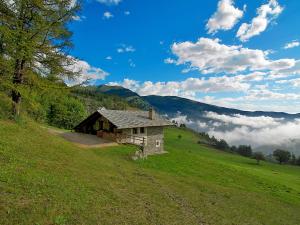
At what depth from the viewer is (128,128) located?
41.4 m

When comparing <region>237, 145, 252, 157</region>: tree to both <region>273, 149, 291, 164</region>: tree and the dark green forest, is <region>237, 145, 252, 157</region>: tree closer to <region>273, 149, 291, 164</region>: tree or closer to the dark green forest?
<region>273, 149, 291, 164</region>: tree

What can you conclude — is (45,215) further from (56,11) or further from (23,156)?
(56,11)

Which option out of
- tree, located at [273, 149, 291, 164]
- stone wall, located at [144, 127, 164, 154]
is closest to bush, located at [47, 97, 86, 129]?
stone wall, located at [144, 127, 164, 154]

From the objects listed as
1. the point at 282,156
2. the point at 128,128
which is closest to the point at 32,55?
the point at 128,128

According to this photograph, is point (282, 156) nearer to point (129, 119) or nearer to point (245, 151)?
point (245, 151)

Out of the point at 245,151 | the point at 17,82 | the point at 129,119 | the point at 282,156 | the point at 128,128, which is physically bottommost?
the point at 282,156

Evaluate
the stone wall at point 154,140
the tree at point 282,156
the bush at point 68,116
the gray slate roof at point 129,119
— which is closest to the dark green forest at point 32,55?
the gray slate roof at point 129,119

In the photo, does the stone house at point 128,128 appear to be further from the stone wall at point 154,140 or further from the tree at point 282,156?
the tree at point 282,156

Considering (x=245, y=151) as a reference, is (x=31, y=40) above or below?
above

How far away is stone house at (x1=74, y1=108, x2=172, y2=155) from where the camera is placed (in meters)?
40.9

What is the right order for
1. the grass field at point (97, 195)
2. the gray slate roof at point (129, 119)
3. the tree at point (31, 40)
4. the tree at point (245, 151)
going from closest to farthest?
the grass field at point (97, 195)
the tree at point (31, 40)
the gray slate roof at point (129, 119)
the tree at point (245, 151)

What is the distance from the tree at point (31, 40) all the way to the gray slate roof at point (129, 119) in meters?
14.9

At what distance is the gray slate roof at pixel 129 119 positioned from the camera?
4078 centimetres

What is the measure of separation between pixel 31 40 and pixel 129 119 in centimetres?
2350
